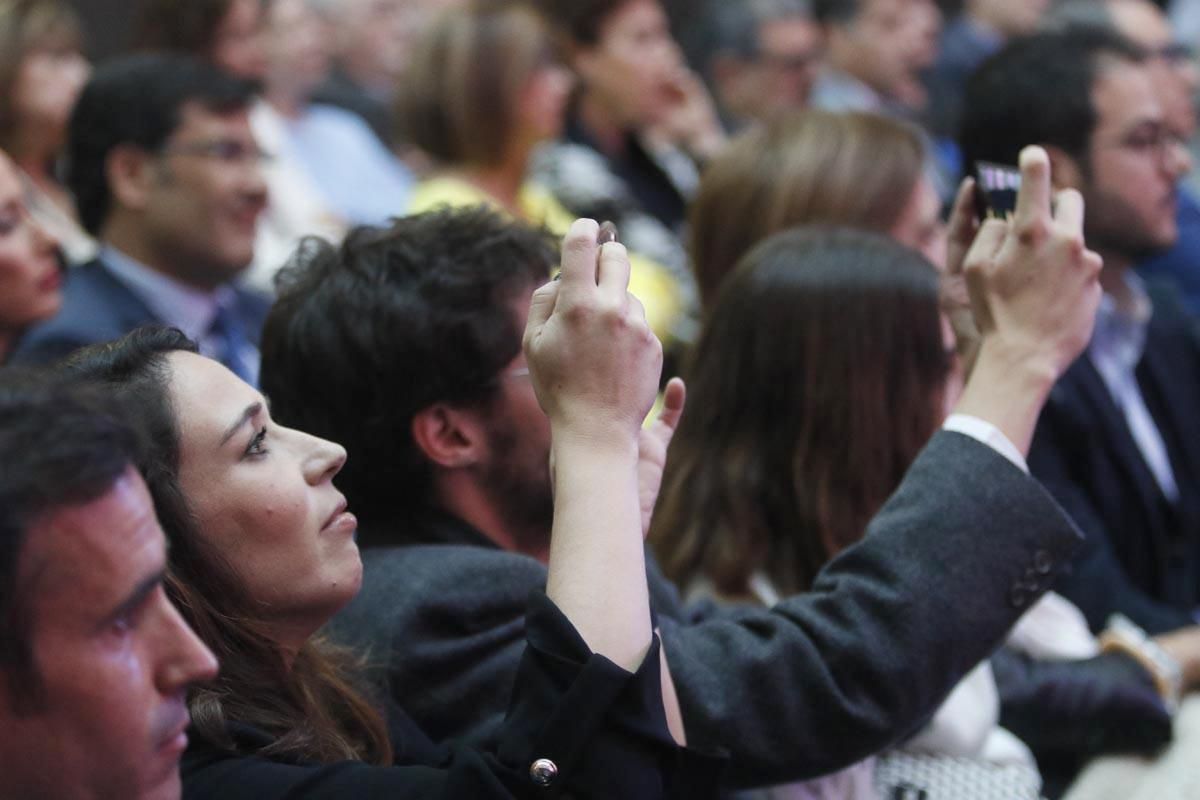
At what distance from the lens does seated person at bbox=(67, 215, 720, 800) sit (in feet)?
3.79

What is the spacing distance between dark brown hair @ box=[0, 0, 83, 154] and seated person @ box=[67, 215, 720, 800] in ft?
8.29

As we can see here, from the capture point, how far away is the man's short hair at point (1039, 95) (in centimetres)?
302

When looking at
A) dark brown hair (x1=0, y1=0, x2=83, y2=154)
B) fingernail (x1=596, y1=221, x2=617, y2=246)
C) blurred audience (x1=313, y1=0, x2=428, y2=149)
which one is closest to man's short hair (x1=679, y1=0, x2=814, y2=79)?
blurred audience (x1=313, y1=0, x2=428, y2=149)

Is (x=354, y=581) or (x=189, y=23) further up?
(x=354, y=581)

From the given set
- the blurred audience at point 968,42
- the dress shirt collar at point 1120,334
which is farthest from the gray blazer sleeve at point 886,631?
the blurred audience at point 968,42

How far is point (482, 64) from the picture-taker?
409 centimetres

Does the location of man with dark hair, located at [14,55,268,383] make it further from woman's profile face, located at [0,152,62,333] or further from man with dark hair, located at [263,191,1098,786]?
man with dark hair, located at [263,191,1098,786]

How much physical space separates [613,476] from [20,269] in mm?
1809

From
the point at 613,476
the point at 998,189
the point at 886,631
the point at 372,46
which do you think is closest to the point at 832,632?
the point at 886,631

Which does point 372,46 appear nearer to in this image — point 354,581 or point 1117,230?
point 1117,230

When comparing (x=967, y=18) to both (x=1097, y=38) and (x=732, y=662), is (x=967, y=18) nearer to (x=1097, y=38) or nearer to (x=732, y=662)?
(x=1097, y=38)

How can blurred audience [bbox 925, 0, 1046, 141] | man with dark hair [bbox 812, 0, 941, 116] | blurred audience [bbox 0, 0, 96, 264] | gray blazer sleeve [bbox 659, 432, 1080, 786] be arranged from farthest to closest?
blurred audience [bbox 925, 0, 1046, 141] → man with dark hair [bbox 812, 0, 941, 116] → blurred audience [bbox 0, 0, 96, 264] → gray blazer sleeve [bbox 659, 432, 1080, 786]

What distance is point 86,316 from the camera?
283cm

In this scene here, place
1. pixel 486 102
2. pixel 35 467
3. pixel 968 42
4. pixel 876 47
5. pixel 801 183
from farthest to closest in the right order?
pixel 968 42
pixel 876 47
pixel 486 102
pixel 801 183
pixel 35 467
